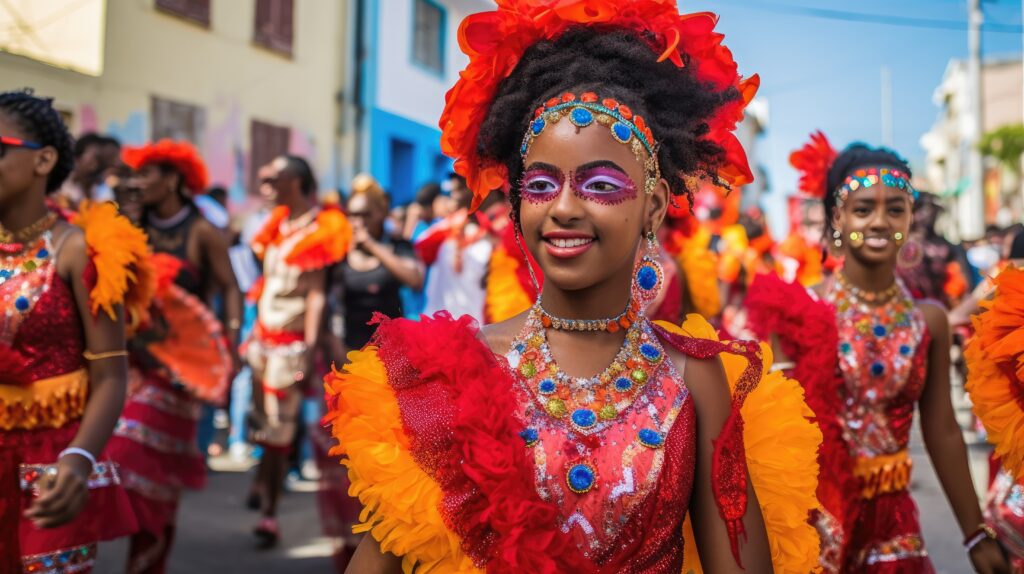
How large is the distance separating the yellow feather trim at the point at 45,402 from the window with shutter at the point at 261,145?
1206 centimetres

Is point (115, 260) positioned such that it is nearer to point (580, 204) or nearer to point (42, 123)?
point (42, 123)

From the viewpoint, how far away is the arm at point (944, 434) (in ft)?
12.1

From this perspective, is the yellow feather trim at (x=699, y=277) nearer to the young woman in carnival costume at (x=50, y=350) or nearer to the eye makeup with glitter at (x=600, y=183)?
the young woman in carnival costume at (x=50, y=350)

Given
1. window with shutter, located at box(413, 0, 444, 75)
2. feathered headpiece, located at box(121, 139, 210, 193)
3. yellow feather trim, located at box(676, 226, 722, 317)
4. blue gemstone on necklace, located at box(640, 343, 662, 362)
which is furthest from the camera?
window with shutter, located at box(413, 0, 444, 75)

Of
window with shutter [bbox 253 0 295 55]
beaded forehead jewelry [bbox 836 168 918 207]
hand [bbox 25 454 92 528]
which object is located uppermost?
window with shutter [bbox 253 0 295 55]

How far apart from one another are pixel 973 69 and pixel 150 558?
63.4ft

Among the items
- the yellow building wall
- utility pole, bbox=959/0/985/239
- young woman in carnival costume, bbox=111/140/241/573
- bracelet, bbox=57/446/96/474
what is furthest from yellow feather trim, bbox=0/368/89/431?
utility pole, bbox=959/0/985/239

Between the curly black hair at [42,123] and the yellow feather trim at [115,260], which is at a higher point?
the curly black hair at [42,123]

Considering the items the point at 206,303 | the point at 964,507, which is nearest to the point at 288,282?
the point at 206,303

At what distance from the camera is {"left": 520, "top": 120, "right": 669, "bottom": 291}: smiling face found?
7.14 feet

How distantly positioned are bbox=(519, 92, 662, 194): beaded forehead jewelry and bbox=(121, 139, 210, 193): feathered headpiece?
15.0 feet

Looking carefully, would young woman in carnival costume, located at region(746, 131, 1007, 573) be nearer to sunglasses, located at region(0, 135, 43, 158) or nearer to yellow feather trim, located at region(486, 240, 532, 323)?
yellow feather trim, located at region(486, 240, 532, 323)

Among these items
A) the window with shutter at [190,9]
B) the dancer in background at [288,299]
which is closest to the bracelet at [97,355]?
the dancer in background at [288,299]

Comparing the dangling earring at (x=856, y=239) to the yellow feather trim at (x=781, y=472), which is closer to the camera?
the yellow feather trim at (x=781, y=472)
